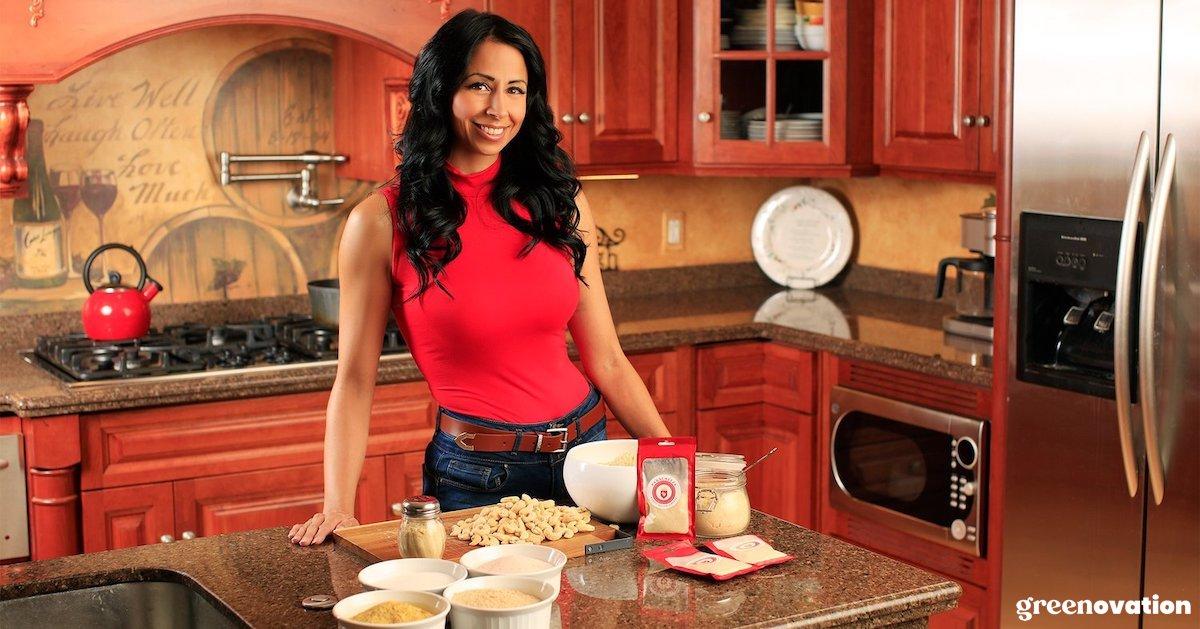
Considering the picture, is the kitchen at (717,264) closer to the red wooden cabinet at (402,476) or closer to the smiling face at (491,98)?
the red wooden cabinet at (402,476)

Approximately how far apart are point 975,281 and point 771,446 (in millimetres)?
737

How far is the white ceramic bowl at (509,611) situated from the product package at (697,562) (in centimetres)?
26

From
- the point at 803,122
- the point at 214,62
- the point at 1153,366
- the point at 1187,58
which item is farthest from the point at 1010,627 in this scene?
the point at 214,62

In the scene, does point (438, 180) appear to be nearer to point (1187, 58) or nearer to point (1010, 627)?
point (1187, 58)

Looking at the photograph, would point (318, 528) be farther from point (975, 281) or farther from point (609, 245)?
point (609, 245)

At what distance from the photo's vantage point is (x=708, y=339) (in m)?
3.88

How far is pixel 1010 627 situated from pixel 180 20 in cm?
244

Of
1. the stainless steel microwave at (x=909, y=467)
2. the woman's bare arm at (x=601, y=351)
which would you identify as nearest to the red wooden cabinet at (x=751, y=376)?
the stainless steel microwave at (x=909, y=467)

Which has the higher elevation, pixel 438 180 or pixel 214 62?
pixel 214 62

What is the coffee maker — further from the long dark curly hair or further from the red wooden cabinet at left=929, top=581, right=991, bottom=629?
the long dark curly hair

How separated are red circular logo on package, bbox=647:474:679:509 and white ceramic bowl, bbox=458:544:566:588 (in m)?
0.19

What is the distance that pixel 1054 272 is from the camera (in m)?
3.04

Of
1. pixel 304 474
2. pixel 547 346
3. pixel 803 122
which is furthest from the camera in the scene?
pixel 803 122

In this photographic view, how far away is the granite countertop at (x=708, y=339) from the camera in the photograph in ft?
10.3
